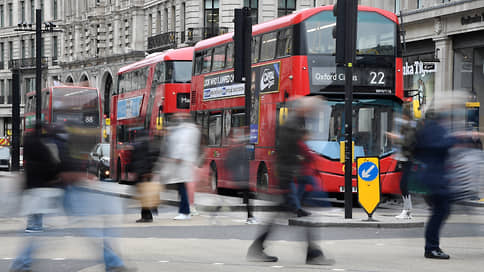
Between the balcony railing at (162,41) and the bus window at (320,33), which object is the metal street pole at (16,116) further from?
the balcony railing at (162,41)

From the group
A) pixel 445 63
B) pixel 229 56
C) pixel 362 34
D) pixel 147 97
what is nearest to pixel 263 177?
pixel 229 56

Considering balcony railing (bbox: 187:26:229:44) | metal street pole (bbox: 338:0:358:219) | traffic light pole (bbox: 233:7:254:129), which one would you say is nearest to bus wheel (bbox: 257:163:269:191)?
traffic light pole (bbox: 233:7:254:129)

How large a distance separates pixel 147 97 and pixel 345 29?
1661 cm

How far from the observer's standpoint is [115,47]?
217 ft

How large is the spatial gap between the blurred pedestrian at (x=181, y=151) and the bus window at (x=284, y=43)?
6.31m

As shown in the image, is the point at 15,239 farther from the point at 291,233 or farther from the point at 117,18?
the point at 117,18

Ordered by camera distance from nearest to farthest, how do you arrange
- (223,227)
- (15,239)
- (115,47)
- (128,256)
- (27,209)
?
(27,209) → (128,256) → (15,239) → (223,227) → (115,47)

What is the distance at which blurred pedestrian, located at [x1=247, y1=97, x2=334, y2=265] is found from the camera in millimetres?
10000

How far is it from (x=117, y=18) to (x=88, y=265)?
57219mm

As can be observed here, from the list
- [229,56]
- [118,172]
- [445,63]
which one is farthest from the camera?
[118,172]

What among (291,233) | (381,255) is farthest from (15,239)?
(381,255)

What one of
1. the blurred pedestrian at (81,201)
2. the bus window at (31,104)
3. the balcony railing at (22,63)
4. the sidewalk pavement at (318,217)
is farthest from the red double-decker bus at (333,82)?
the balcony railing at (22,63)

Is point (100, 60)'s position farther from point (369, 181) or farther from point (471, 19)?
point (369, 181)

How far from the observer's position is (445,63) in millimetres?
31484
